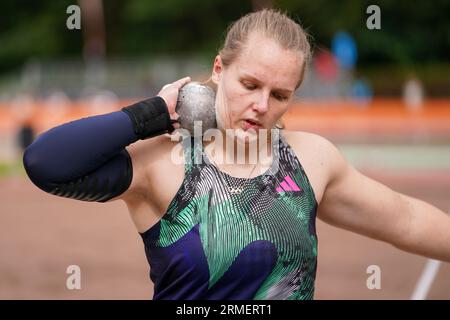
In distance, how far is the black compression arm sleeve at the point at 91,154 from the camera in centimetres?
282

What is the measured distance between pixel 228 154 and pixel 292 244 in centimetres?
39

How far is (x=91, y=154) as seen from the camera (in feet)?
9.37

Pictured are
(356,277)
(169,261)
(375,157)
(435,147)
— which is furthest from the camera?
→ (435,147)

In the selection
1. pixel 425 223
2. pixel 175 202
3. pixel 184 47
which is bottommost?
pixel 184 47

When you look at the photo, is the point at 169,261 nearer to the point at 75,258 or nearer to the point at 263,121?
the point at 263,121

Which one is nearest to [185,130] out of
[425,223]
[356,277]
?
[425,223]

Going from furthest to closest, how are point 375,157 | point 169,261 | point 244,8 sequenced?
point 244,8 → point 375,157 → point 169,261

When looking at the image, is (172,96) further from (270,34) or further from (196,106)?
(270,34)

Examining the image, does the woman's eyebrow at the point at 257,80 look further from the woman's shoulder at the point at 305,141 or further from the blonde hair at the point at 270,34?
the woman's shoulder at the point at 305,141

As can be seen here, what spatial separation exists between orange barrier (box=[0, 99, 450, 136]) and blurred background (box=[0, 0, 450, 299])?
10cm

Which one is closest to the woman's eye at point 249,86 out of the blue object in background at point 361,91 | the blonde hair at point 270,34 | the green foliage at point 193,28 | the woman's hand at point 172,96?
the blonde hair at point 270,34

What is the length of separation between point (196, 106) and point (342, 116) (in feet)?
104

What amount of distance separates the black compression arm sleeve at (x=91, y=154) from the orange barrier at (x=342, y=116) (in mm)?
23979

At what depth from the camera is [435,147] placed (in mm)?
23828
